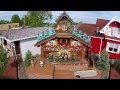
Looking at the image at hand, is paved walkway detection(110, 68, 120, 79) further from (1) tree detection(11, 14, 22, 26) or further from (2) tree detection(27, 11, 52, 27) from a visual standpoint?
(1) tree detection(11, 14, 22, 26)

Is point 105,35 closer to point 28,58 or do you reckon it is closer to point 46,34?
point 46,34

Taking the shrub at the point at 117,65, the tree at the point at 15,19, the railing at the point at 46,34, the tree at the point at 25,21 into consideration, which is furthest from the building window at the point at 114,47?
the tree at the point at 15,19

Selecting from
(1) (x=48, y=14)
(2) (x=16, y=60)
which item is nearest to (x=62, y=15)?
(1) (x=48, y=14)

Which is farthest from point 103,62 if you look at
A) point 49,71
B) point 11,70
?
point 11,70

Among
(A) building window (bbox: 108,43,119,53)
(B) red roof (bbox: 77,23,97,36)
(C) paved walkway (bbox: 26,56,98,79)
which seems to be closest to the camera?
(C) paved walkway (bbox: 26,56,98,79)

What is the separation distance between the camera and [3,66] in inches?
371

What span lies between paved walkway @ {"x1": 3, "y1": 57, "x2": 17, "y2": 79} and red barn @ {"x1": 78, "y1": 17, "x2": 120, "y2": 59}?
3.36 m

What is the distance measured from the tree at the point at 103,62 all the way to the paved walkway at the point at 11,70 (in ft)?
12.1

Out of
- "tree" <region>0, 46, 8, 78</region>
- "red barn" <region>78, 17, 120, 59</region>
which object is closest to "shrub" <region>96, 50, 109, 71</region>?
"red barn" <region>78, 17, 120, 59</region>

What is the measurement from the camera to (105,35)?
10352 millimetres

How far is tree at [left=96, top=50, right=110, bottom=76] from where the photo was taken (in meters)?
9.61

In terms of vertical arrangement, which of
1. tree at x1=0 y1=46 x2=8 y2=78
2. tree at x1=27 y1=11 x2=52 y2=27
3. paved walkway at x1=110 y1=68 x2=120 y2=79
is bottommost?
paved walkway at x1=110 y1=68 x2=120 y2=79
